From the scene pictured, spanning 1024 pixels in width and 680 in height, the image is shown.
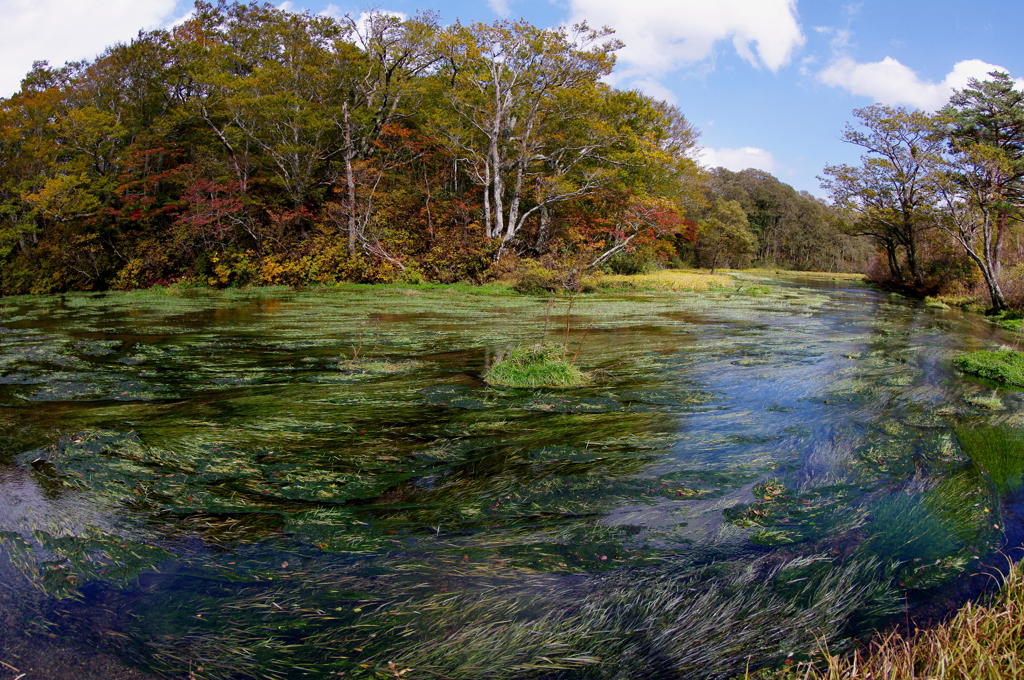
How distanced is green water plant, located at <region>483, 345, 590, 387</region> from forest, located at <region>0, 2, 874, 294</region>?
40.5ft

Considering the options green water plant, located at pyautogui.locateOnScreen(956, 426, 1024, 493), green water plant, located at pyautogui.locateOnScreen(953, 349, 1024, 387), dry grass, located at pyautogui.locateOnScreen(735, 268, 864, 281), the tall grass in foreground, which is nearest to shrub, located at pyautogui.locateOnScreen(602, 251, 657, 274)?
dry grass, located at pyautogui.locateOnScreen(735, 268, 864, 281)

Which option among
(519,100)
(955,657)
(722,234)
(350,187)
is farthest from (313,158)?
(722,234)

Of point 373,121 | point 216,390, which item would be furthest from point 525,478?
point 373,121

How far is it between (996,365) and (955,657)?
797cm

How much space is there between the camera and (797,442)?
4.96 metres

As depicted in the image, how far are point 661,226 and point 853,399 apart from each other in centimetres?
2008

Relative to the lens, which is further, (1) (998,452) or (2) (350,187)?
(2) (350,187)

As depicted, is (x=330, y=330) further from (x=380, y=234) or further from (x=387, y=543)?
(x=380, y=234)

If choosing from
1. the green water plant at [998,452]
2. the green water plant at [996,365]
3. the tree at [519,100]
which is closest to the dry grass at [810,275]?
the tree at [519,100]

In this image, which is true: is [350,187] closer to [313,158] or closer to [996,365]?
[313,158]

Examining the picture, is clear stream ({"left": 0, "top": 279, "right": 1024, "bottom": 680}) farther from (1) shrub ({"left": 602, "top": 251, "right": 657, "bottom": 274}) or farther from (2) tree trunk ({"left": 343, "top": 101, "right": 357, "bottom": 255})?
(1) shrub ({"left": 602, "top": 251, "right": 657, "bottom": 274})

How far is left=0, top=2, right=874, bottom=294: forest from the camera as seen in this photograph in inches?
828

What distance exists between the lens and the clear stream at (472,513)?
243 cm

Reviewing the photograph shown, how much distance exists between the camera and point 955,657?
78.5 inches
